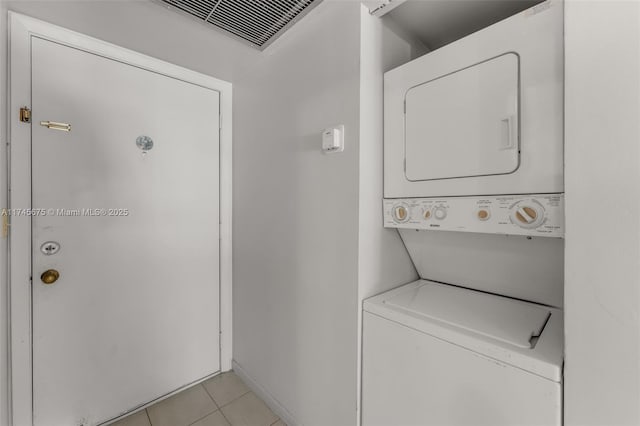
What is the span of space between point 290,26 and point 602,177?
1554 mm

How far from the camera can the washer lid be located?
99 centimetres

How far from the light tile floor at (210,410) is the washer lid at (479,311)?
1.26m

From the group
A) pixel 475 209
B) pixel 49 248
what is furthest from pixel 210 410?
pixel 475 209

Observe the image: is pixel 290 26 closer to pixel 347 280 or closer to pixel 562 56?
pixel 562 56

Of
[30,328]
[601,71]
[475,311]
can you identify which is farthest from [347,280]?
[30,328]

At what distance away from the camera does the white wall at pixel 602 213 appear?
695 millimetres

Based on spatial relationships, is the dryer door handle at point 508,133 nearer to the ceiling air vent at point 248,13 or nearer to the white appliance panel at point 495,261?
the white appliance panel at point 495,261

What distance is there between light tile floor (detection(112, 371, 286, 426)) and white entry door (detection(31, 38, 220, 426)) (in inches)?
3.7

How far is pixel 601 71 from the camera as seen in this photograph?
0.74 meters

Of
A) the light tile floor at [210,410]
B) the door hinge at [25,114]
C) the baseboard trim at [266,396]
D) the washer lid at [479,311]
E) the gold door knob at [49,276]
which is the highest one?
the door hinge at [25,114]

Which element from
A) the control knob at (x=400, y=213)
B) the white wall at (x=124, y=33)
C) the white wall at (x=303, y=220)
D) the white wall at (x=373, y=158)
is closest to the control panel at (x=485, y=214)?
the control knob at (x=400, y=213)

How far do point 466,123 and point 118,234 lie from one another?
6.80 ft

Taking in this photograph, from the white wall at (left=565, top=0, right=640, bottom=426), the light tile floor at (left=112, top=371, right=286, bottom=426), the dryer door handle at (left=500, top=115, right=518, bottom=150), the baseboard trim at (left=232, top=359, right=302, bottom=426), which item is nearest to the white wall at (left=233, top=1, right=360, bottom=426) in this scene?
the baseboard trim at (left=232, top=359, right=302, bottom=426)

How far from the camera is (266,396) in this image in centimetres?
188
